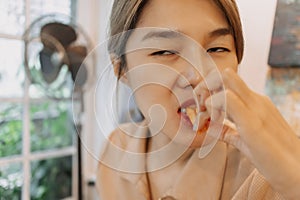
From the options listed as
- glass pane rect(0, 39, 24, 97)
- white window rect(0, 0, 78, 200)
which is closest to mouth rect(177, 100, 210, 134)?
white window rect(0, 0, 78, 200)

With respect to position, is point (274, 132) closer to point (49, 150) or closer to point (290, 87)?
point (290, 87)

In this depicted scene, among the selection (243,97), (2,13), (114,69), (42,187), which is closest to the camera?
(243,97)

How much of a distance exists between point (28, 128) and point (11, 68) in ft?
0.74

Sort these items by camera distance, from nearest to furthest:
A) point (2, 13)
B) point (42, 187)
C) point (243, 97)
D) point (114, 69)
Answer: point (243, 97) → point (114, 69) → point (2, 13) → point (42, 187)

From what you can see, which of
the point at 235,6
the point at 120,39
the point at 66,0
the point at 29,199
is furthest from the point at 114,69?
the point at 29,199

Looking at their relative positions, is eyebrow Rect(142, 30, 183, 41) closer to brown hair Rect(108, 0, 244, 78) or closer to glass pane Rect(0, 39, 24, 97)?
brown hair Rect(108, 0, 244, 78)

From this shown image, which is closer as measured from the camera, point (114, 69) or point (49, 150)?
point (114, 69)

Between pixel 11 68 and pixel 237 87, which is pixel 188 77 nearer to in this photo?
pixel 237 87

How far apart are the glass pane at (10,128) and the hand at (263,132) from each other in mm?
926

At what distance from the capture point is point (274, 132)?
272 millimetres

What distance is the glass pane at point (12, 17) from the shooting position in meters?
1.05

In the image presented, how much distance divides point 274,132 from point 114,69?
7.8 inches

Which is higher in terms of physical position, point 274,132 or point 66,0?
point 274,132

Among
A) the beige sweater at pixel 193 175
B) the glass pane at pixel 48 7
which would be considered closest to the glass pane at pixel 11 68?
the glass pane at pixel 48 7
